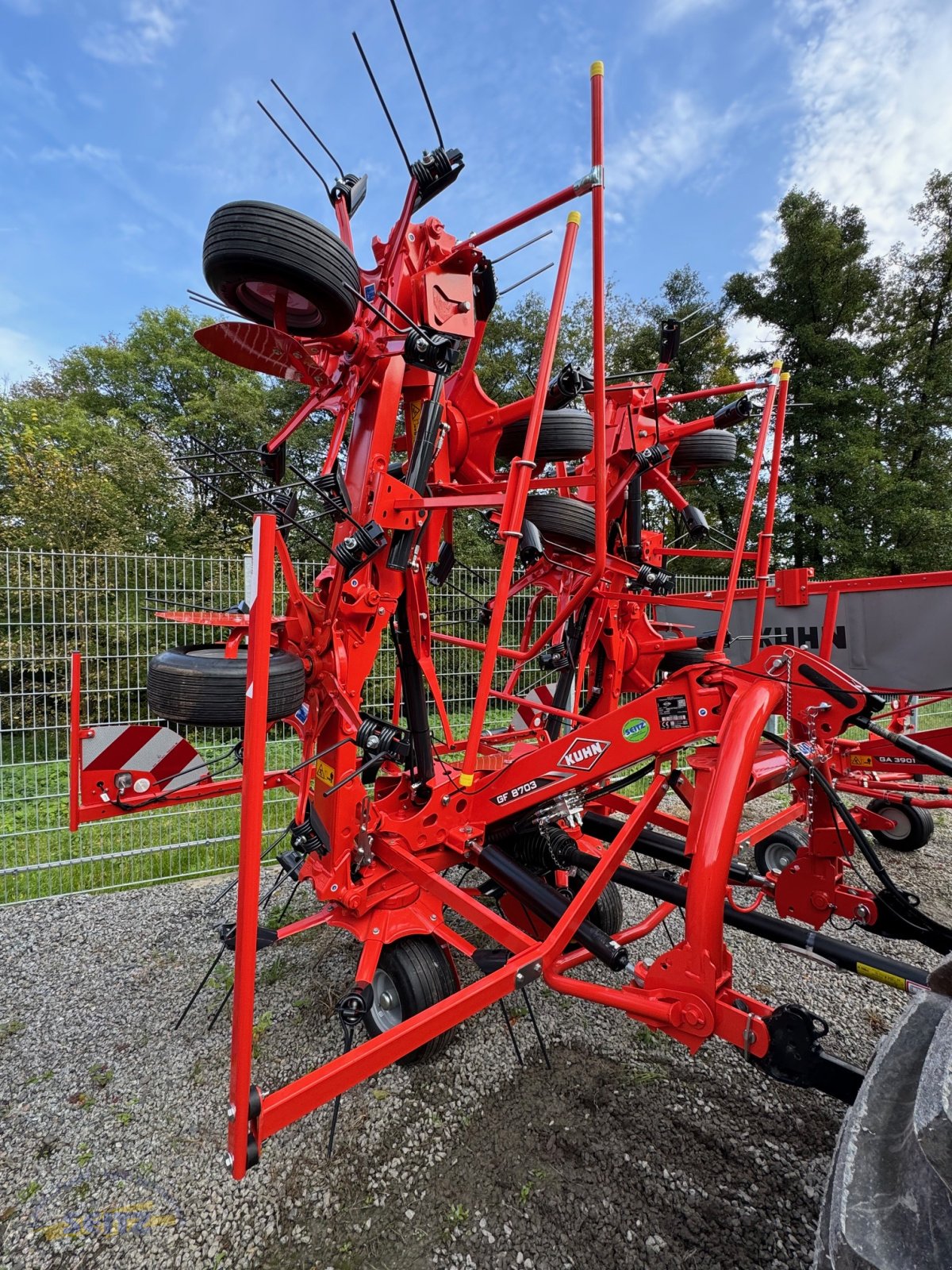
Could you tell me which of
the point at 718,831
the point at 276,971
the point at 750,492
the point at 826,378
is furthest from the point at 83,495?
the point at 826,378

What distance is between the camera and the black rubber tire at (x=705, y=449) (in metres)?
5.27

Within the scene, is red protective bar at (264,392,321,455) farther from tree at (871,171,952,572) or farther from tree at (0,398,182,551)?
tree at (871,171,952,572)

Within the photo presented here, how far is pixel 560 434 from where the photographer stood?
3602mm

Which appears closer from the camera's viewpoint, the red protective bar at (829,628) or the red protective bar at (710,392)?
the red protective bar at (829,628)

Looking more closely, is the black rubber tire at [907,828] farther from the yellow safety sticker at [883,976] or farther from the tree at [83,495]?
the tree at [83,495]

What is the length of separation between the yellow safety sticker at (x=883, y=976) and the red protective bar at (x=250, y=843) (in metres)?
1.87

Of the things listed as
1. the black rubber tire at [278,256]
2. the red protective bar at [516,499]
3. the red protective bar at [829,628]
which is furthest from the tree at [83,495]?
the red protective bar at [829,628]

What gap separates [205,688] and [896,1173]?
7.52 feet

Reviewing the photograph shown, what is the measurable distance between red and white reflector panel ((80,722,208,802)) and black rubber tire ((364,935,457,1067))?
1.35 meters

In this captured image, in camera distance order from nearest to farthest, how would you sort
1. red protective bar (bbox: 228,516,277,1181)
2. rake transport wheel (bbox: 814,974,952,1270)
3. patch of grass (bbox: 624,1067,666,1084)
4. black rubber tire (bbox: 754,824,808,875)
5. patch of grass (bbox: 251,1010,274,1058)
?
rake transport wheel (bbox: 814,974,952,1270) → red protective bar (bbox: 228,516,277,1181) → patch of grass (bbox: 624,1067,666,1084) → patch of grass (bbox: 251,1010,274,1058) → black rubber tire (bbox: 754,824,808,875)

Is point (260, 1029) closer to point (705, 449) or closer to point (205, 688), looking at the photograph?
point (205, 688)

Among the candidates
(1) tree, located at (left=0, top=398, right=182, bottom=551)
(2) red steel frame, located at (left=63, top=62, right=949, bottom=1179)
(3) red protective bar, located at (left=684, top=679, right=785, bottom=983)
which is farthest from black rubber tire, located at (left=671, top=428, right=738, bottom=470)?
(1) tree, located at (left=0, top=398, right=182, bottom=551)

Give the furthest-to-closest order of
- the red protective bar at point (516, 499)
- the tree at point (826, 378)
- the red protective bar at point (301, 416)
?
the tree at point (826, 378) → the red protective bar at point (301, 416) → the red protective bar at point (516, 499)

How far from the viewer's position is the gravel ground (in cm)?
191
